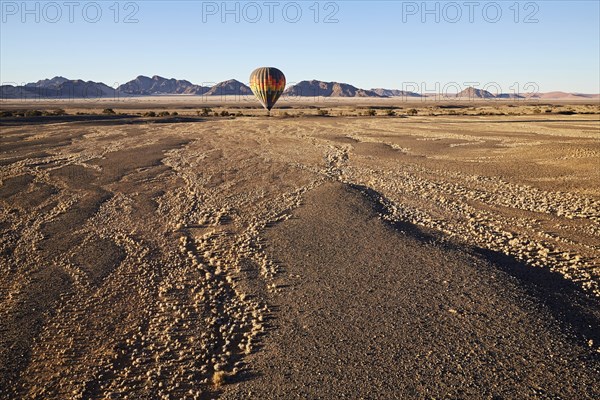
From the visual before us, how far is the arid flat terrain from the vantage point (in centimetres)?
558

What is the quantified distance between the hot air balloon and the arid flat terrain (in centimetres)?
3955

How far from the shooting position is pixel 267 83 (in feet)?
182

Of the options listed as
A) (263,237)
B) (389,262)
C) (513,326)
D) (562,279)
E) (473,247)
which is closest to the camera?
(513,326)

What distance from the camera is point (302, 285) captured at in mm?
8047

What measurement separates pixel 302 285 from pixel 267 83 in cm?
4978

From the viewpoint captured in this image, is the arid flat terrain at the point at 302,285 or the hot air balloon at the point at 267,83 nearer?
the arid flat terrain at the point at 302,285

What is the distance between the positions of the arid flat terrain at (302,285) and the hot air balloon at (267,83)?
39549 mm

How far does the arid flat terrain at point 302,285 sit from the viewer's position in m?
5.58

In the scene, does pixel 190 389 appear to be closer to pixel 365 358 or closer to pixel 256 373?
pixel 256 373

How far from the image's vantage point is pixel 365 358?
5883 millimetres

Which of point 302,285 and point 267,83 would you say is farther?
point 267,83

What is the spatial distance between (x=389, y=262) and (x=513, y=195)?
23.5ft

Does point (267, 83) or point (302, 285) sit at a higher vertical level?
point (267, 83)

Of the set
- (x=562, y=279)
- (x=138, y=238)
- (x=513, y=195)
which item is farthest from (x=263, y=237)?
(x=513, y=195)
